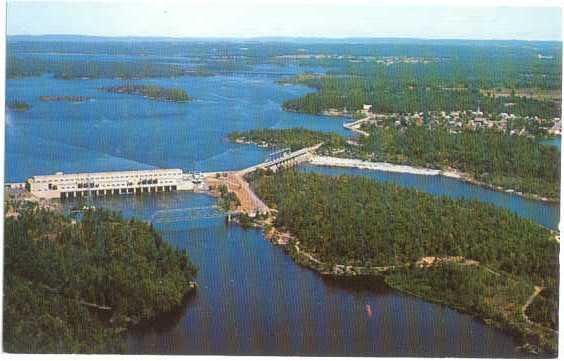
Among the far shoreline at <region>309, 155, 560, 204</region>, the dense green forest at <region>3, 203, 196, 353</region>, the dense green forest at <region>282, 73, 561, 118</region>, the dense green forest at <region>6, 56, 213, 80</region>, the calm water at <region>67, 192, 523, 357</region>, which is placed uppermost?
the dense green forest at <region>6, 56, 213, 80</region>

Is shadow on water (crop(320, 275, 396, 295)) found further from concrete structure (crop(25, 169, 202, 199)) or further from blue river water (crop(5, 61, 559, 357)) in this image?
concrete structure (crop(25, 169, 202, 199))

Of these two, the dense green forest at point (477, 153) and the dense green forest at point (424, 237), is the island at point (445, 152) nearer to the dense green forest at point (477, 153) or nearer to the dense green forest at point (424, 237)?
the dense green forest at point (477, 153)

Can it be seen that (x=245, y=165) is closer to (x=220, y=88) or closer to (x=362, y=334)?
(x=220, y=88)

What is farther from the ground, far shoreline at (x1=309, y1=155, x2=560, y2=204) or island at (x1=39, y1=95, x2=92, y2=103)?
island at (x1=39, y1=95, x2=92, y2=103)

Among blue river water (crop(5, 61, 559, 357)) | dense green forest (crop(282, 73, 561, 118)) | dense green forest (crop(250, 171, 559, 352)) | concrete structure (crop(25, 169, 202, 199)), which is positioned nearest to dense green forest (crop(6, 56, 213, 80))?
blue river water (crop(5, 61, 559, 357))

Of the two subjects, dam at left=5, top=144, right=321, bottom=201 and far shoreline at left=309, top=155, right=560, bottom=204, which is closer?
dam at left=5, top=144, right=321, bottom=201

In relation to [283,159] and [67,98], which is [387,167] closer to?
[283,159]

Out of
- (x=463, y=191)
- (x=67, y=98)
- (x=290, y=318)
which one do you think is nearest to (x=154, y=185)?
(x=67, y=98)

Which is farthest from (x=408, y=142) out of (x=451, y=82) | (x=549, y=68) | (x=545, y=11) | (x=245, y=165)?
(x=545, y=11)
